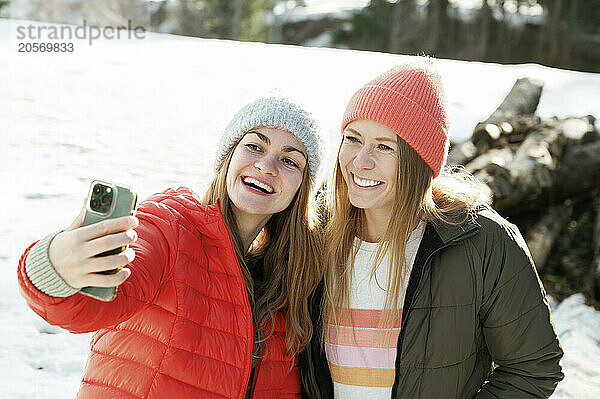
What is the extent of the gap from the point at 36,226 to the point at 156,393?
9.41 ft

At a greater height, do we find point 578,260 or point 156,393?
point 156,393

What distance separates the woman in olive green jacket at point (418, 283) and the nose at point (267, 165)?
0.84 ft

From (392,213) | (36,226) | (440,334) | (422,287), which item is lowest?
(36,226)

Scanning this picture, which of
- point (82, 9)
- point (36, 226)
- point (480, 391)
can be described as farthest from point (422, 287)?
point (82, 9)

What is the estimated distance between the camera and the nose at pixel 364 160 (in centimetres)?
221

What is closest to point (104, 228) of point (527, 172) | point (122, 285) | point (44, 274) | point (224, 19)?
point (44, 274)

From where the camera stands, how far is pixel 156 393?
1.95 m

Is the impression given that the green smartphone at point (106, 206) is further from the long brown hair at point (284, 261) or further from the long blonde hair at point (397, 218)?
the long blonde hair at point (397, 218)

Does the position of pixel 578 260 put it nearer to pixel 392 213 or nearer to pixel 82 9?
pixel 392 213

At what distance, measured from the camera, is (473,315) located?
218 centimetres

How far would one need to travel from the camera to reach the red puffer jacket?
194 centimetres

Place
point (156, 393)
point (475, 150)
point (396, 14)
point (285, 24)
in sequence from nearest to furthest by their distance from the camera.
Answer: point (156, 393) < point (475, 150) < point (396, 14) < point (285, 24)

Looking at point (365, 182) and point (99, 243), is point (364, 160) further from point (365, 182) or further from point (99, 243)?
point (99, 243)

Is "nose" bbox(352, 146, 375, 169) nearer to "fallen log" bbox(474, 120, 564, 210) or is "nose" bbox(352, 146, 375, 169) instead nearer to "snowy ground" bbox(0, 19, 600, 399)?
"snowy ground" bbox(0, 19, 600, 399)
